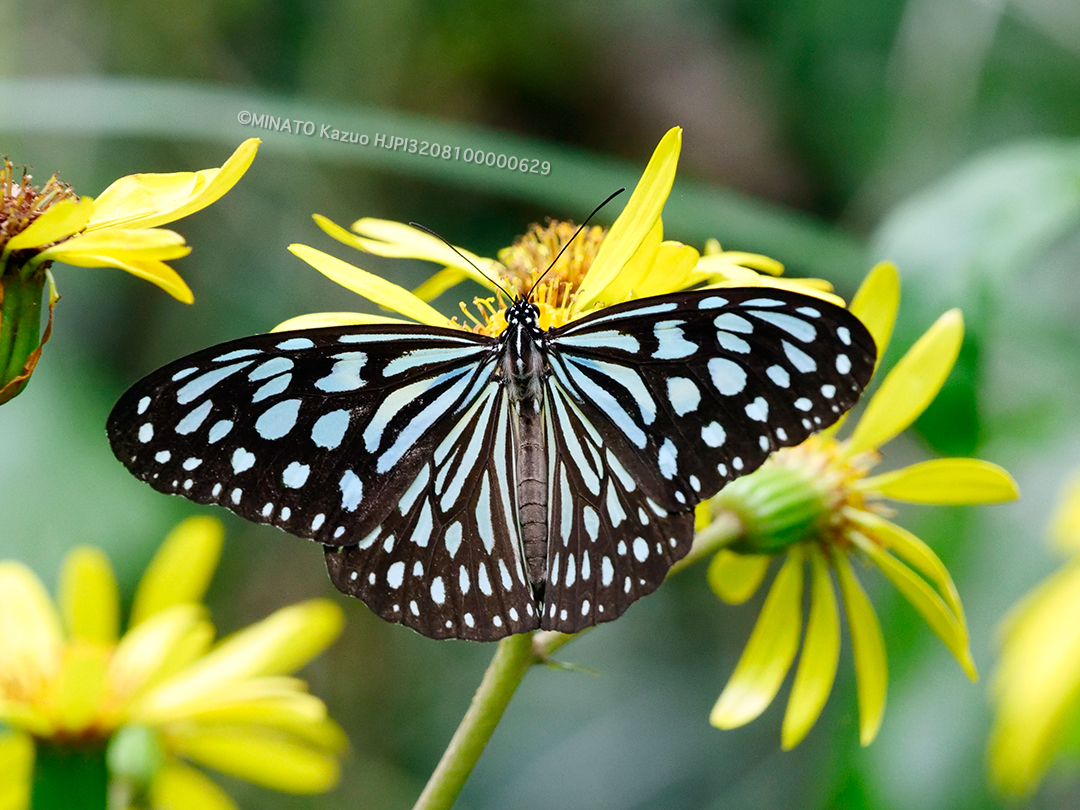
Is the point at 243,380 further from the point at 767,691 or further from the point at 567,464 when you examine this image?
the point at 767,691

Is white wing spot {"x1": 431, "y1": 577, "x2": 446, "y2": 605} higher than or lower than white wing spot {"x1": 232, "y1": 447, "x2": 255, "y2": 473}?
lower

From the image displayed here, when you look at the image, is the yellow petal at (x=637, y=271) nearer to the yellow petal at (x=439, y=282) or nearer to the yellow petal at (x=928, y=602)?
the yellow petal at (x=439, y=282)

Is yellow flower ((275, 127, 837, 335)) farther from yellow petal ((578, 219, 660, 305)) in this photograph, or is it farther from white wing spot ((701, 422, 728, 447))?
white wing spot ((701, 422, 728, 447))

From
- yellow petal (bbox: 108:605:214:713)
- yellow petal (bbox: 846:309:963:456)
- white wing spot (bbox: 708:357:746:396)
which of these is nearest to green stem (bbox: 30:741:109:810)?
yellow petal (bbox: 108:605:214:713)

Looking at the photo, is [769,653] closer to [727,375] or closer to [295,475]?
[727,375]

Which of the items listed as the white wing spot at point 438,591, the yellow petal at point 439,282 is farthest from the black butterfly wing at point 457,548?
the yellow petal at point 439,282

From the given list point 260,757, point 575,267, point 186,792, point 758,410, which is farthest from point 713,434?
point 186,792

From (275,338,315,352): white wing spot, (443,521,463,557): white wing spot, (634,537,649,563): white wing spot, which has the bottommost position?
(443,521,463,557): white wing spot
